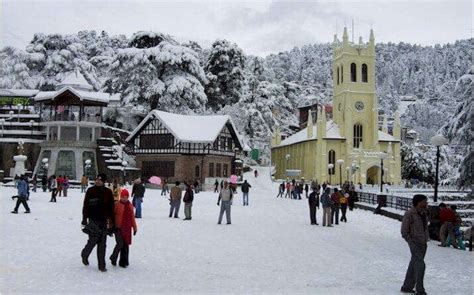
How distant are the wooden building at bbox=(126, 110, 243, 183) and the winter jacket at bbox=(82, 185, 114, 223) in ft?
129

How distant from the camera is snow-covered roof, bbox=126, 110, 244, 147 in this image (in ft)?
165

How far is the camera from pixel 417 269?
29.6ft

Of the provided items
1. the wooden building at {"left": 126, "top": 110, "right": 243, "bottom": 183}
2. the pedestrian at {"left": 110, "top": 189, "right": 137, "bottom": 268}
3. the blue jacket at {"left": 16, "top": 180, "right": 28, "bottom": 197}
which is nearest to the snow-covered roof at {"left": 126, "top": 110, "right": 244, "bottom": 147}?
the wooden building at {"left": 126, "top": 110, "right": 243, "bottom": 183}

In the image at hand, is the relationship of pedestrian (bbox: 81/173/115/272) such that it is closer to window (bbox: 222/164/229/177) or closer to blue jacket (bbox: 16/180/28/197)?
blue jacket (bbox: 16/180/28/197)

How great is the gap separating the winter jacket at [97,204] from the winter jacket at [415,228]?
540 cm

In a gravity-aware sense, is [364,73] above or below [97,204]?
above

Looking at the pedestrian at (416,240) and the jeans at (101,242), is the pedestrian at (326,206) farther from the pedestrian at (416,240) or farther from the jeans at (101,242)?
the jeans at (101,242)

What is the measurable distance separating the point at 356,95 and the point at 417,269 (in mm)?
72533

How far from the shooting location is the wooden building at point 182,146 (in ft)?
166

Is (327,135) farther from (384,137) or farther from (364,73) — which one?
(364,73)

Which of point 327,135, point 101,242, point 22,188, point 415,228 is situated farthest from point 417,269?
point 327,135

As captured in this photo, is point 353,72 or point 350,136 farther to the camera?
point 353,72

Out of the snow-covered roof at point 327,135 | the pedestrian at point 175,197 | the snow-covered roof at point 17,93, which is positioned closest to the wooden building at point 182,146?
the snow-covered roof at point 17,93

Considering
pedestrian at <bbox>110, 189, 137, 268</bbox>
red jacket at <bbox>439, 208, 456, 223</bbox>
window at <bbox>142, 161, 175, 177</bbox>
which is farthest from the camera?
window at <bbox>142, 161, 175, 177</bbox>
